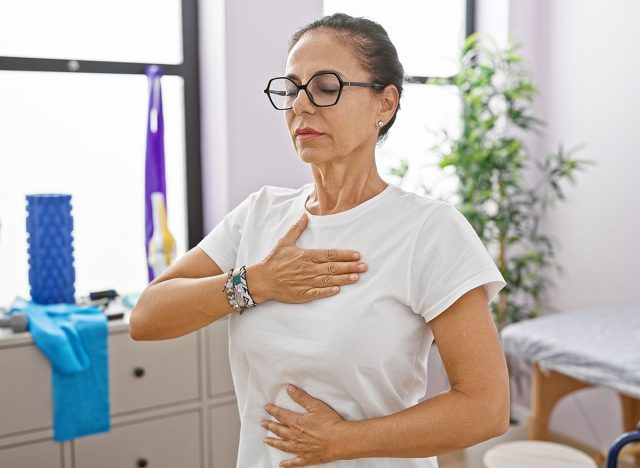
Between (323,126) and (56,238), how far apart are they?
1580 millimetres

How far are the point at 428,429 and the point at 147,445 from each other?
1.62 metres

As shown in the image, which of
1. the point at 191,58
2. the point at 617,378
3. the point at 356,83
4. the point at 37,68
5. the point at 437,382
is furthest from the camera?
the point at 437,382

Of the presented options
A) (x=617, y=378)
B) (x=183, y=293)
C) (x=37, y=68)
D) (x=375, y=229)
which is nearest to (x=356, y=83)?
(x=375, y=229)

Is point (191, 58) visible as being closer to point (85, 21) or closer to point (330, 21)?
point (85, 21)

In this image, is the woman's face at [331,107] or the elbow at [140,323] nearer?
the woman's face at [331,107]

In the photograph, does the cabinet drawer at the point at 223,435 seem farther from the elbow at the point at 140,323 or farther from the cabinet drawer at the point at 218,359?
the elbow at the point at 140,323

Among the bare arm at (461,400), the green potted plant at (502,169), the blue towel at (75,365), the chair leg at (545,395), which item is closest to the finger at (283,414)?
the bare arm at (461,400)

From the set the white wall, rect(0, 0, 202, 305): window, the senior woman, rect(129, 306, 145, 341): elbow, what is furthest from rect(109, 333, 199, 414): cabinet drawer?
the white wall

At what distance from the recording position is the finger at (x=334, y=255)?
110 centimetres

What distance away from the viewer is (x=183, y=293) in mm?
1238

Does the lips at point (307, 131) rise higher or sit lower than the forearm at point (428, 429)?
higher

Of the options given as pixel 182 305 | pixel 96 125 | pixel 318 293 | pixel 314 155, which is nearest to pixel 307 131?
pixel 314 155

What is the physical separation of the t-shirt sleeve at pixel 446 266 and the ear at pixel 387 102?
0.67 feet

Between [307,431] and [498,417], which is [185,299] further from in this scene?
[498,417]
